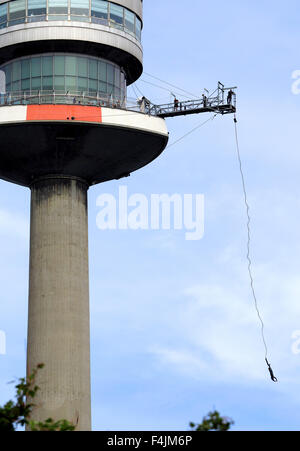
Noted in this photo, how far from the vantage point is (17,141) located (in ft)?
259

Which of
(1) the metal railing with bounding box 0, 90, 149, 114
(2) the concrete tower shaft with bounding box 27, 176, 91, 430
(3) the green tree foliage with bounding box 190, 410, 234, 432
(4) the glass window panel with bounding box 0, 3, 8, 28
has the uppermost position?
(4) the glass window panel with bounding box 0, 3, 8, 28

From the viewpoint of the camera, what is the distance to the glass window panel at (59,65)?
270 feet

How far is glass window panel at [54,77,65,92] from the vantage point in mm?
81875

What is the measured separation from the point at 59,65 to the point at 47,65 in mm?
886

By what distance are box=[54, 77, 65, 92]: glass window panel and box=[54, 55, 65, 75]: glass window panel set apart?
1.56 ft

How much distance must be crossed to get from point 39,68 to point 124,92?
7307mm

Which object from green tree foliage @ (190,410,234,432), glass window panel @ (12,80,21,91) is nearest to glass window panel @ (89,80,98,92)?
glass window panel @ (12,80,21,91)

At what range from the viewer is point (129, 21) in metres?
84.9

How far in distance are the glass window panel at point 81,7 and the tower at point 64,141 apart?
74 mm

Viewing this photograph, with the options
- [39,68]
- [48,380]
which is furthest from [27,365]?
[39,68]

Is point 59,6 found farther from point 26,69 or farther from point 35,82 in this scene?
point 35,82

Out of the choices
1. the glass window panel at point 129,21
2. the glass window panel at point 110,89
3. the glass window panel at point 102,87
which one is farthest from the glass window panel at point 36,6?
the glass window panel at point 110,89

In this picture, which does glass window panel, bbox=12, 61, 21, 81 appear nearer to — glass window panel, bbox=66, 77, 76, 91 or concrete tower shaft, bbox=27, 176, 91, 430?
glass window panel, bbox=66, 77, 76, 91
